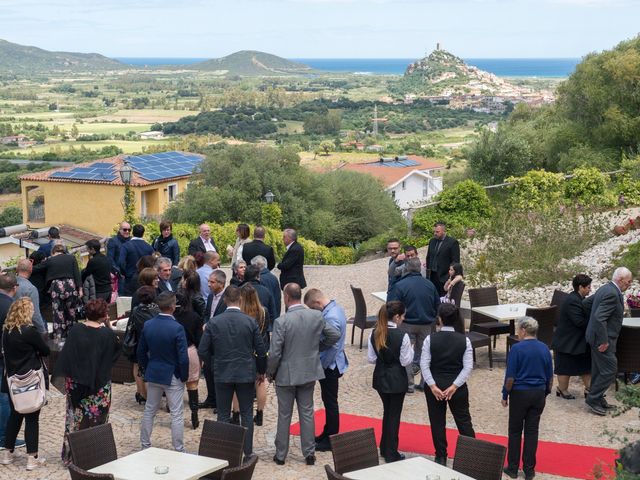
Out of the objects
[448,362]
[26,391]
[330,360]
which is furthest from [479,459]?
[26,391]

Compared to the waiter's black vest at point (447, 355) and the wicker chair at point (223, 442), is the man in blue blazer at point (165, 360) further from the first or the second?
the waiter's black vest at point (447, 355)

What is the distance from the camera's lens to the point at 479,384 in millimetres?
11484

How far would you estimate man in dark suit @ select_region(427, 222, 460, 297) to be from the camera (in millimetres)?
13195

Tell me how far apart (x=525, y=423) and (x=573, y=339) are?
2.36m

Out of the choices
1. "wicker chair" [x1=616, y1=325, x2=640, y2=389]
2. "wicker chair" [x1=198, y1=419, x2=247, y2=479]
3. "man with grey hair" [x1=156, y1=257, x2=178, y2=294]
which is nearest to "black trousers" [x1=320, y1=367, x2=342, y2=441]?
"wicker chair" [x1=198, y1=419, x2=247, y2=479]

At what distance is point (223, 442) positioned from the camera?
7457 millimetres

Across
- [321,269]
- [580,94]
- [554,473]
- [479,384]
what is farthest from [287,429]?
[580,94]

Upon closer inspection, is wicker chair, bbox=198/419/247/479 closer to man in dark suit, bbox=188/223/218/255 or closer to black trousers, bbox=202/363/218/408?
black trousers, bbox=202/363/218/408

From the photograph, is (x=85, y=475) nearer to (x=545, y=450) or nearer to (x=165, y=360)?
(x=165, y=360)

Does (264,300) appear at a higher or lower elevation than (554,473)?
higher

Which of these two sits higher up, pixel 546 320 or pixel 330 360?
pixel 330 360

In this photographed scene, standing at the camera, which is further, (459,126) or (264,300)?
(459,126)

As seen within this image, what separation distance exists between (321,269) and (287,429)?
13.8 m

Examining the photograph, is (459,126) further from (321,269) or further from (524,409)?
(524,409)
